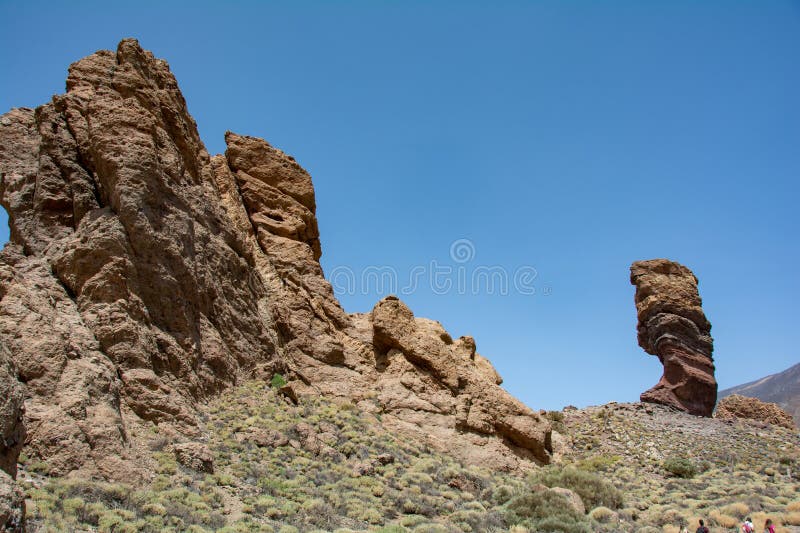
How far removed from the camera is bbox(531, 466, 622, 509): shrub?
21.8 meters

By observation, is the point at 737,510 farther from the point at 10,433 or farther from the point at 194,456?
the point at 10,433

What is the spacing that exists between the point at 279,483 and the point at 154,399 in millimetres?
4204

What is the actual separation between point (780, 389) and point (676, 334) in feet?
493

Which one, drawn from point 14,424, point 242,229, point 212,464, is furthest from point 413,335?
point 14,424

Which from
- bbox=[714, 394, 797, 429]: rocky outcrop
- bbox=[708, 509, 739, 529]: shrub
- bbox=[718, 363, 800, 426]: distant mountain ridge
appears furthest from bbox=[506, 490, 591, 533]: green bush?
bbox=[718, 363, 800, 426]: distant mountain ridge

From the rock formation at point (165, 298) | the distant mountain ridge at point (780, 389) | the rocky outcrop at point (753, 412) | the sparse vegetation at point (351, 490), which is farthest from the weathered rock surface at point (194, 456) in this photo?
the distant mountain ridge at point (780, 389)

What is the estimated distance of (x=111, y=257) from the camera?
1755 centimetres

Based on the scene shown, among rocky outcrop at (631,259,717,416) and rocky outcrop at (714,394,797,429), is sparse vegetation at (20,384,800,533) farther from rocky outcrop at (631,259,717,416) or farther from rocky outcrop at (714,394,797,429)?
rocky outcrop at (714,394,797,429)

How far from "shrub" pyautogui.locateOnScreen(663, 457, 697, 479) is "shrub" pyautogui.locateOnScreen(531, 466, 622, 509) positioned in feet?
23.4

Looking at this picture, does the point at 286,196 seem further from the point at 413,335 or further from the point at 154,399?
the point at 154,399

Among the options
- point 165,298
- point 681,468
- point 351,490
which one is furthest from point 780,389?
point 165,298

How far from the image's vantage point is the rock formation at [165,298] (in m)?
14.6

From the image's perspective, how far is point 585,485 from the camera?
22.4m

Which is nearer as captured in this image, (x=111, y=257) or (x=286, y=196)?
(x=111, y=257)
